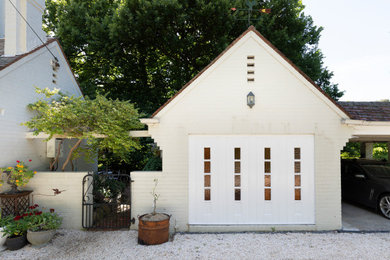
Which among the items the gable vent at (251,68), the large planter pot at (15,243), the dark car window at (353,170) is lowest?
the large planter pot at (15,243)

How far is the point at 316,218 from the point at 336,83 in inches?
492

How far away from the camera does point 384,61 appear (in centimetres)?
841

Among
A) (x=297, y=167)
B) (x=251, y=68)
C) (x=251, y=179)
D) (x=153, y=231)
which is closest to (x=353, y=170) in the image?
(x=297, y=167)

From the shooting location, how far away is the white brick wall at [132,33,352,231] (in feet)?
20.9

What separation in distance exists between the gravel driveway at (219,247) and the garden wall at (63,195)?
373 mm

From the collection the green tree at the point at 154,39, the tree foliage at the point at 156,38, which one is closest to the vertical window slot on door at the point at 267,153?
the green tree at the point at 154,39

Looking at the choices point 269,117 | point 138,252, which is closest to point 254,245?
point 138,252

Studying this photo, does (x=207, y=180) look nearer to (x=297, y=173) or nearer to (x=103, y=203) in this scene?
(x=297, y=173)

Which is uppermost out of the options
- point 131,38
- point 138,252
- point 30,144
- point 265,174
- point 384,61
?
point 131,38

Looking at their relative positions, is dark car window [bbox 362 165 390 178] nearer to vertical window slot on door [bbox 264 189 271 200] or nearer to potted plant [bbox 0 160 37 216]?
vertical window slot on door [bbox 264 189 271 200]

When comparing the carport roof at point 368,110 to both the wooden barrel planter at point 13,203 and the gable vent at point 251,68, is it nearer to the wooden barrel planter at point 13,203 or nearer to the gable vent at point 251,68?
the gable vent at point 251,68

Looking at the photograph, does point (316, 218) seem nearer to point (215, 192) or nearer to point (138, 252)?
point (215, 192)

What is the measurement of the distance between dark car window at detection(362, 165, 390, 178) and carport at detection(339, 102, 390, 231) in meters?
1.23

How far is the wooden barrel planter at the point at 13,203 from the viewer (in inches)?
229
